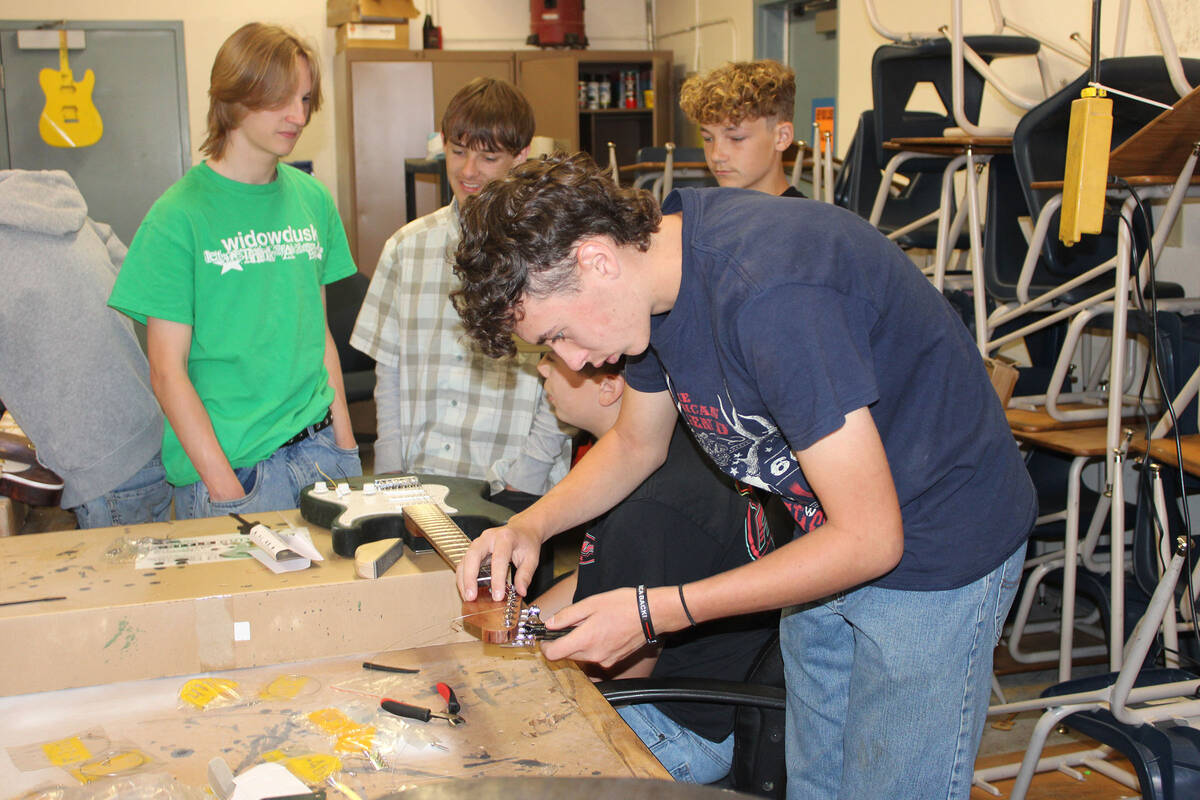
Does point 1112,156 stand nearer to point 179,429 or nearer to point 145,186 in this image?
point 179,429

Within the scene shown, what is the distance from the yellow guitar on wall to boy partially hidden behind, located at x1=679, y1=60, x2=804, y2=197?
15.8 ft

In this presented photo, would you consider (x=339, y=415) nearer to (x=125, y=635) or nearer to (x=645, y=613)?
(x=125, y=635)

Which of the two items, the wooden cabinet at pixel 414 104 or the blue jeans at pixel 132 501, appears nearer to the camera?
the blue jeans at pixel 132 501

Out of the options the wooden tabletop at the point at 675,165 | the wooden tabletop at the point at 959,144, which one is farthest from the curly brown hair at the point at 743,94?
the wooden tabletop at the point at 675,165

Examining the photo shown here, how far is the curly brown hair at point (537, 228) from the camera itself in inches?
41.4

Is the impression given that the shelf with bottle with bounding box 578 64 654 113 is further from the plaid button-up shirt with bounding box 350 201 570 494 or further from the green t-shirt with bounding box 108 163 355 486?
the green t-shirt with bounding box 108 163 355 486

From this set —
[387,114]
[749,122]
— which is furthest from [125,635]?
[387,114]

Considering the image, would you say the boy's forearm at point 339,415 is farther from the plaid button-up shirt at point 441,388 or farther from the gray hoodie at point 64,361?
the gray hoodie at point 64,361

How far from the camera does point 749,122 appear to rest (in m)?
2.76

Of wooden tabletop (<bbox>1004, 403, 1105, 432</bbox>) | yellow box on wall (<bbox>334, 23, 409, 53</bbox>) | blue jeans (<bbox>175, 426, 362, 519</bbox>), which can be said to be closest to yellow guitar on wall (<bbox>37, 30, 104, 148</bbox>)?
yellow box on wall (<bbox>334, 23, 409, 53</bbox>)

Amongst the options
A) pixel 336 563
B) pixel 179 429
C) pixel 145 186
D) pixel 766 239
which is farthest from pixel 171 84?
pixel 766 239

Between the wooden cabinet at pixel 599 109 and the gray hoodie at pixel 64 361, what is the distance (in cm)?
452

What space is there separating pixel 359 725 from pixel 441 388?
117cm

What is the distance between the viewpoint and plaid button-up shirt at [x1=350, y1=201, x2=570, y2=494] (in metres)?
2.17
